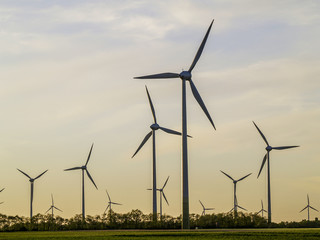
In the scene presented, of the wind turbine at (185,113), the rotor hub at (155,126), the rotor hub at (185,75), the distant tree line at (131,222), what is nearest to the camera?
the wind turbine at (185,113)

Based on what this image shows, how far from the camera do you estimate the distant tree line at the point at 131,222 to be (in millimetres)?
130625

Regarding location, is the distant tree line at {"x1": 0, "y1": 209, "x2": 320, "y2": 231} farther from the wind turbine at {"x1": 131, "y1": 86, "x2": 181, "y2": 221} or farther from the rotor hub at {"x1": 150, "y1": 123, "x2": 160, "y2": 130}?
the rotor hub at {"x1": 150, "y1": 123, "x2": 160, "y2": 130}

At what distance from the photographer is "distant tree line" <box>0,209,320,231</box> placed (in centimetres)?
13062

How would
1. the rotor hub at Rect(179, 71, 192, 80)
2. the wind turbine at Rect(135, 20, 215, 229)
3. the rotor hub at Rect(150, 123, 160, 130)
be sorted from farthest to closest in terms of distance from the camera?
the rotor hub at Rect(150, 123, 160, 130) → the rotor hub at Rect(179, 71, 192, 80) → the wind turbine at Rect(135, 20, 215, 229)

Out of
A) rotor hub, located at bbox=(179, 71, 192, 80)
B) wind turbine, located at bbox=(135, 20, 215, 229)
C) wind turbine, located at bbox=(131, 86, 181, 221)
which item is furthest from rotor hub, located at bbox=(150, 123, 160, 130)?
rotor hub, located at bbox=(179, 71, 192, 80)

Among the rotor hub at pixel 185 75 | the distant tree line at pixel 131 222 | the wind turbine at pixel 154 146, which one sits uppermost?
the rotor hub at pixel 185 75

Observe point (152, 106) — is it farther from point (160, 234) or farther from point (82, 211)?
point (160, 234)

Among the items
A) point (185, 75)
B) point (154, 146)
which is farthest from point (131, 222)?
point (185, 75)

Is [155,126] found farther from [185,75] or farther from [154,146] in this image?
[185,75]

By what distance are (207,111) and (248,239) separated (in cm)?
3271

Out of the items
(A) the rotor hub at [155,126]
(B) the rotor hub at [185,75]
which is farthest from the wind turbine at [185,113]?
(A) the rotor hub at [155,126]

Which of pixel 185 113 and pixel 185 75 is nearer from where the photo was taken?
pixel 185 113

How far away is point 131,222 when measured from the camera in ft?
469

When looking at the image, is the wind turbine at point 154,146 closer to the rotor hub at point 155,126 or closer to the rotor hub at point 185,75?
the rotor hub at point 155,126
